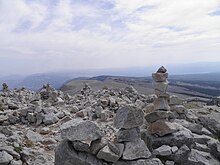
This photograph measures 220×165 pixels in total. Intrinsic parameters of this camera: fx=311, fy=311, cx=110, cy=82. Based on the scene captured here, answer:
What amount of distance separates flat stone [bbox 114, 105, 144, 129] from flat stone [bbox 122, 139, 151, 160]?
2.25 ft

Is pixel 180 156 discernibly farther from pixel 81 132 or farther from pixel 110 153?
pixel 81 132

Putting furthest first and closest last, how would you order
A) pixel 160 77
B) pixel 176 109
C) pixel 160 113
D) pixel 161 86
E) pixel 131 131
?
pixel 176 109 → pixel 161 86 → pixel 160 77 → pixel 160 113 → pixel 131 131

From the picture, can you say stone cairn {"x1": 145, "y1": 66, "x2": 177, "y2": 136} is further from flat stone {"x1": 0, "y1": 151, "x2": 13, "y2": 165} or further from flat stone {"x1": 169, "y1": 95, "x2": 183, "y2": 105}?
flat stone {"x1": 0, "y1": 151, "x2": 13, "y2": 165}

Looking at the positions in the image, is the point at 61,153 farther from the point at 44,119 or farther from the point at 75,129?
the point at 44,119

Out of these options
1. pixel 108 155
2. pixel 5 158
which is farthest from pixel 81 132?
pixel 5 158

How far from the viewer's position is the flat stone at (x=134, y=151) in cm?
1168

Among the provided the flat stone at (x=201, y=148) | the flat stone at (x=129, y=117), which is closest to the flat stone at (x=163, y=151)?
the flat stone at (x=129, y=117)

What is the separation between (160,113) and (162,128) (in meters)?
0.72

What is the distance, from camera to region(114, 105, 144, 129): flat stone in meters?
12.0

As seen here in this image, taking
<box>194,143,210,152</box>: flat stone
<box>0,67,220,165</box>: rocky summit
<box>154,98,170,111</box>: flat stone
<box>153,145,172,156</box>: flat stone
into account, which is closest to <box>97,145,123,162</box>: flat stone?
<box>0,67,220,165</box>: rocky summit

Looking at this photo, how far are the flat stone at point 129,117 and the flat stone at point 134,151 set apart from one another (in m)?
0.69

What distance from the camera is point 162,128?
14750 millimetres

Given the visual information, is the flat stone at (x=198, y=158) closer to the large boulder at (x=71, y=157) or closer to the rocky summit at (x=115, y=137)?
the rocky summit at (x=115, y=137)

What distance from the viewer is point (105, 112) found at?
70.6ft
